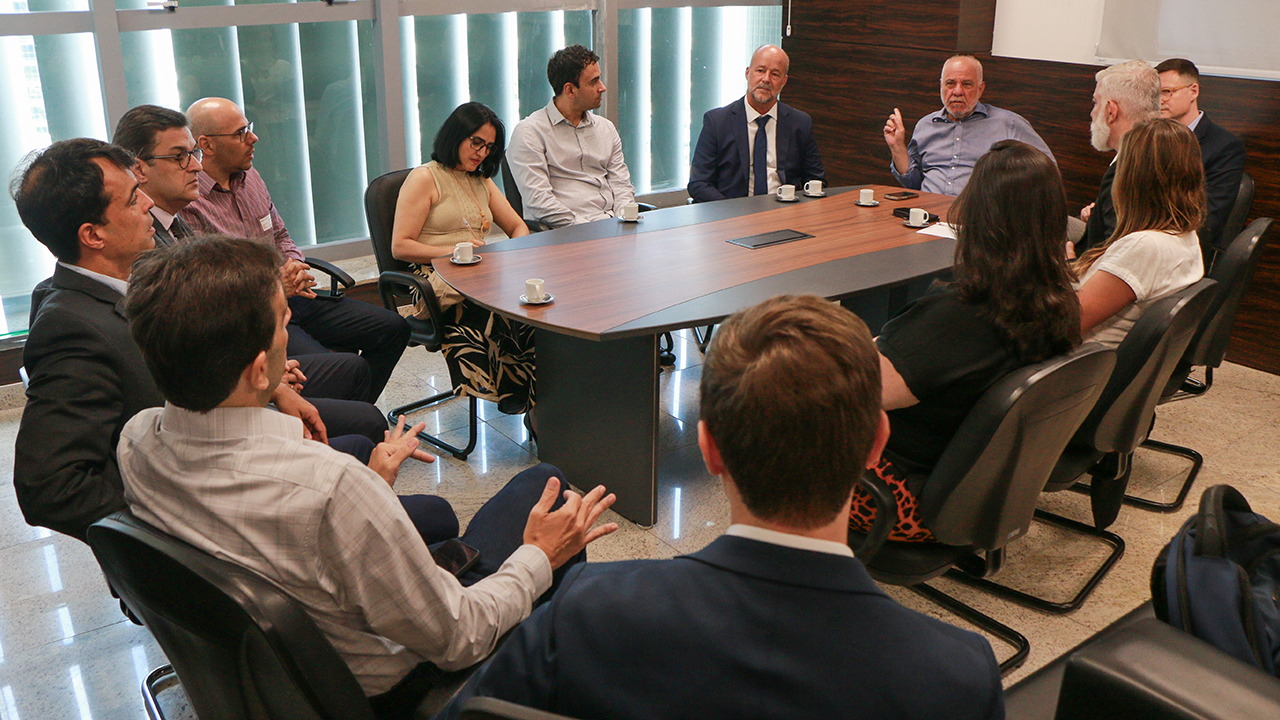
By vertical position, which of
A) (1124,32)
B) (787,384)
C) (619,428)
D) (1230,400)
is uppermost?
→ (1124,32)

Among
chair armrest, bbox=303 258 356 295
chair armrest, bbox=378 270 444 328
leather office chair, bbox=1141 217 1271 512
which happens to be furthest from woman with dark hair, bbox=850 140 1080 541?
chair armrest, bbox=303 258 356 295

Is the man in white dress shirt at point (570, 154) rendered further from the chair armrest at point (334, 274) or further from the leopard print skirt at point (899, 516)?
the leopard print skirt at point (899, 516)

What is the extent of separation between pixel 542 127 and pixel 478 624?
3.23 metres

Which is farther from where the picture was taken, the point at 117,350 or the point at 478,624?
the point at 117,350

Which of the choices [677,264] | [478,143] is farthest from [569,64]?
[677,264]

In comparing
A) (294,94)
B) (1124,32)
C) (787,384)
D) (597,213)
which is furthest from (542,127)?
(787,384)

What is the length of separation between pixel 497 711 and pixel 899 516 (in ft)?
4.46

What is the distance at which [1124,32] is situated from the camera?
500cm

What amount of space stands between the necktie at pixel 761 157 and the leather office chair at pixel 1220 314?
2.32 m

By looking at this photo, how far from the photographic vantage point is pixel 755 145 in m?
4.85

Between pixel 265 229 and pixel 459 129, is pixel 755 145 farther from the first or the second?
pixel 265 229

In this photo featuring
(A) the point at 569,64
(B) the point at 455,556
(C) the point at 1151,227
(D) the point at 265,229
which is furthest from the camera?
(A) the point at 569,64

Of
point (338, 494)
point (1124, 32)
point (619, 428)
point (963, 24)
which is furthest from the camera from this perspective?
point (963, 24)

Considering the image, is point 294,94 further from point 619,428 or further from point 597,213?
point 619,428
